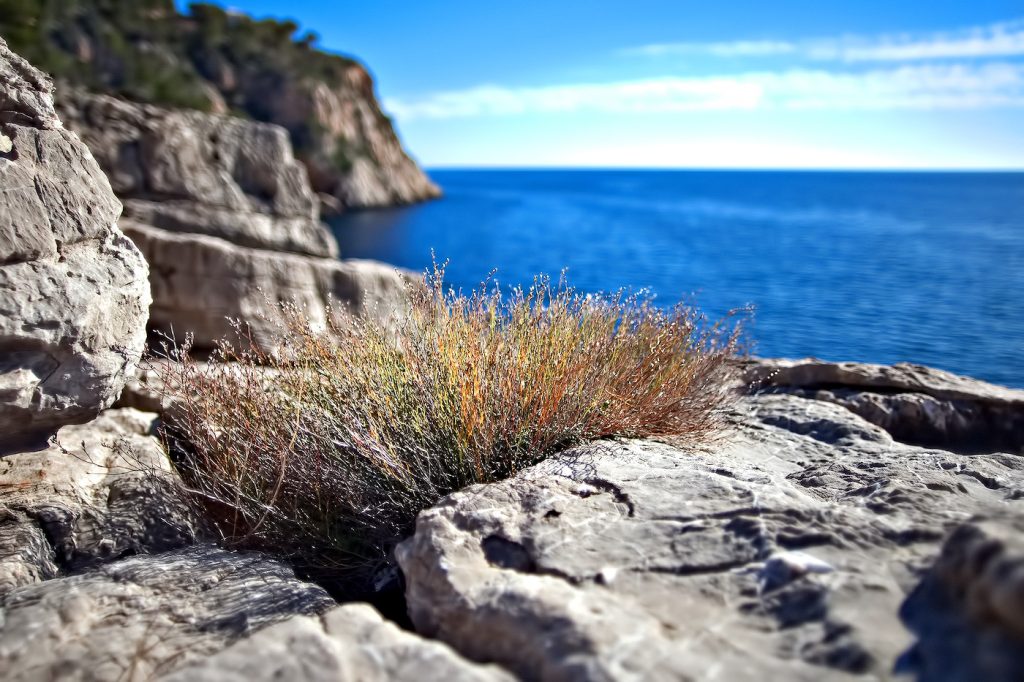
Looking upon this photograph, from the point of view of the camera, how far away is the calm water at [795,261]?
32.3 ft

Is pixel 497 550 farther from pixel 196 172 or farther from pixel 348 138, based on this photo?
pixel 348 138

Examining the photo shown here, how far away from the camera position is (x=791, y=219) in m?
39.0

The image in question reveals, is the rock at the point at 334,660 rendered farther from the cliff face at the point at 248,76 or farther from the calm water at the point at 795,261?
the cliff face at the point at 248,76

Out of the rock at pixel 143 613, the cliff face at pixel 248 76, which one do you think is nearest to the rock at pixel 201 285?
the rock at pixel 143 613

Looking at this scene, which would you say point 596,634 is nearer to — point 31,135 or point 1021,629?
point 1021,629

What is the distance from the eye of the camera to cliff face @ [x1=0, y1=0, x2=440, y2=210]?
30.2 meters

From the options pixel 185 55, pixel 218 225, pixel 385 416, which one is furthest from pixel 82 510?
pixel 185 55

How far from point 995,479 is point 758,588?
1.87m

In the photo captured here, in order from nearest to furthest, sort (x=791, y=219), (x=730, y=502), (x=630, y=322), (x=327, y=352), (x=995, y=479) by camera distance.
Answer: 1. (x=730, y=502)
2. (x=995, y=479)
3. (x=327, y=352)
4. (x=630, y=322)
5. (x=791, y=219)

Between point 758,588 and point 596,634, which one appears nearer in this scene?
point 596,634

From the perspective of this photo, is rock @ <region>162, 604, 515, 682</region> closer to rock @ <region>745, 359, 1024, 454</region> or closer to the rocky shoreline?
the rocky shoreline

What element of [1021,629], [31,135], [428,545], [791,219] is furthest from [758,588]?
[791,219]

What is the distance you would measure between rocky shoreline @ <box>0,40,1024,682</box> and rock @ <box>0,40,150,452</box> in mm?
11

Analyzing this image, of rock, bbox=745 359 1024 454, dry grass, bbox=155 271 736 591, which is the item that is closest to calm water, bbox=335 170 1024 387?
rock, bbox=745 359 1024 454
